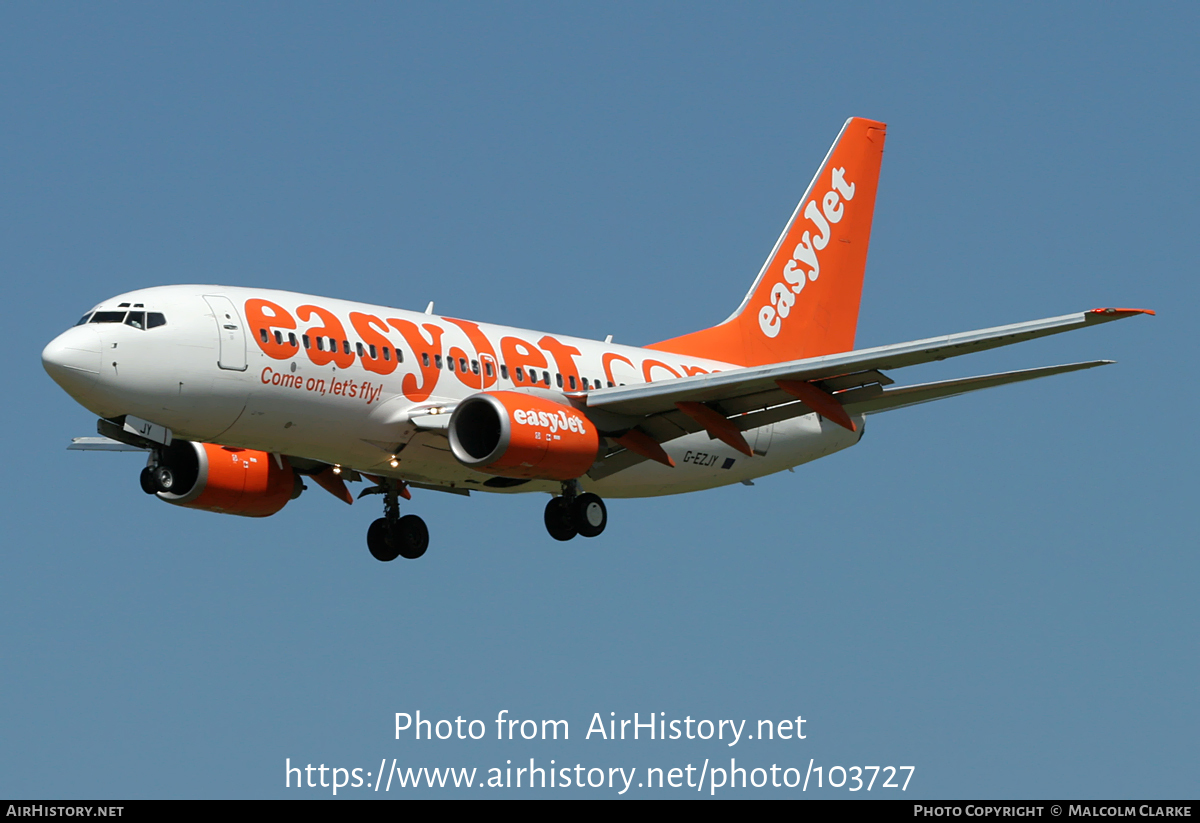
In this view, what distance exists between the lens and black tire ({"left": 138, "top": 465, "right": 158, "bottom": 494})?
3262 centimetres

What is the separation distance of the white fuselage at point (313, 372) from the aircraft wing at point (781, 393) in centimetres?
106

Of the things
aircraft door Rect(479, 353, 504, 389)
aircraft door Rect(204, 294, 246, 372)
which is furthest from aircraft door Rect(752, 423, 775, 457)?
aircraft door Rect(204, 294, 246, 372)

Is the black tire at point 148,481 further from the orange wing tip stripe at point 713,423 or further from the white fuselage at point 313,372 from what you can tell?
the orange wing tip stripe at point 713,423

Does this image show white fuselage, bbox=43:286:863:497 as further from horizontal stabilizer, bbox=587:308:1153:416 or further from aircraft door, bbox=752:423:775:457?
aircraft door, bbox=752:423:775:457

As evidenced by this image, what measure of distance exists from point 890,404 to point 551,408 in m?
8.42

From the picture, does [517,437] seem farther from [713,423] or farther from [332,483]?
[332,483]

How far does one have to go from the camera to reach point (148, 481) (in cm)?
3272

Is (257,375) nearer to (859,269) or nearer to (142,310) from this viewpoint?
(142,310)

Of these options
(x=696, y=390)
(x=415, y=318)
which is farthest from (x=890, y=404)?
(x=415, y=318)

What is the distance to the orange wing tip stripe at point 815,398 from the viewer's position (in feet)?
112

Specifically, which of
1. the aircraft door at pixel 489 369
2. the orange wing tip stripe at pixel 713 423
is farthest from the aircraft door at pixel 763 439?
the aircraft door at pixel 489 369

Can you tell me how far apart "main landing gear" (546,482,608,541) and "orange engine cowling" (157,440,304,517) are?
6.50 metres

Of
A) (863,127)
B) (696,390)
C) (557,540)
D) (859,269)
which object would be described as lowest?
(557,540)

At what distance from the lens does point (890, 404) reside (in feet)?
124
